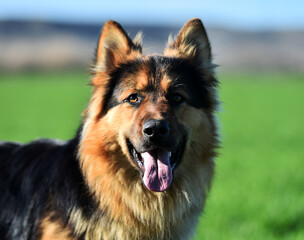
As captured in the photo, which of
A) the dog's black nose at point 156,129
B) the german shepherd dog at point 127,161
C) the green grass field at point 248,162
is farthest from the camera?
the green grass field at point 248,162

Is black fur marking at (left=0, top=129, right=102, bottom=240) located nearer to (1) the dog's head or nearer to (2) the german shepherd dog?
(2) the german shepherd dog

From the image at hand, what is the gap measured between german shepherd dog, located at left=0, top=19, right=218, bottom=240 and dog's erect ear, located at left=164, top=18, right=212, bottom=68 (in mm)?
15

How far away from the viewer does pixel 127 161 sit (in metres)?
4.35

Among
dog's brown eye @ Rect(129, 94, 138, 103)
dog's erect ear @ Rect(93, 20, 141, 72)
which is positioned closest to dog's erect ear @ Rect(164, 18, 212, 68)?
dog's erect ear @ Rect(93, 20, 141, 72)

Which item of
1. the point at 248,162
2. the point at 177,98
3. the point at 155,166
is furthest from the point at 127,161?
the point at 248,162

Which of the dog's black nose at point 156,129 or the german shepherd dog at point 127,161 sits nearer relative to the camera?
the dog's black nose at point 156,129

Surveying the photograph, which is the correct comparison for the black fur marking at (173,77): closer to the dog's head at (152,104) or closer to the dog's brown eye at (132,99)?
the dog's head at (152,104)

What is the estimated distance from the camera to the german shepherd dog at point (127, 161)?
4.15 meters

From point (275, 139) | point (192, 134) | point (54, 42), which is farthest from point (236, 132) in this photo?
point (54, 42)

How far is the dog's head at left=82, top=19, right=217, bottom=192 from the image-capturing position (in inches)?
165

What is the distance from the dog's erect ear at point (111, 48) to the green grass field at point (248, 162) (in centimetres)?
32

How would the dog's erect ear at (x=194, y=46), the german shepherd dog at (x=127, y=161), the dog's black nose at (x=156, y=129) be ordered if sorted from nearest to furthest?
the dog's black nose at (x=156, y=129) → the german shepherd dog at (x=127, y=161) → the dog's erect ear at (x=194, y=46)

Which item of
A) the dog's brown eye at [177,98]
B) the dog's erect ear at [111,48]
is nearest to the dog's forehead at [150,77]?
Result: the dog's brown eye at [177,98]

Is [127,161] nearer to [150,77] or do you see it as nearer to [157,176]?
[157,176]
